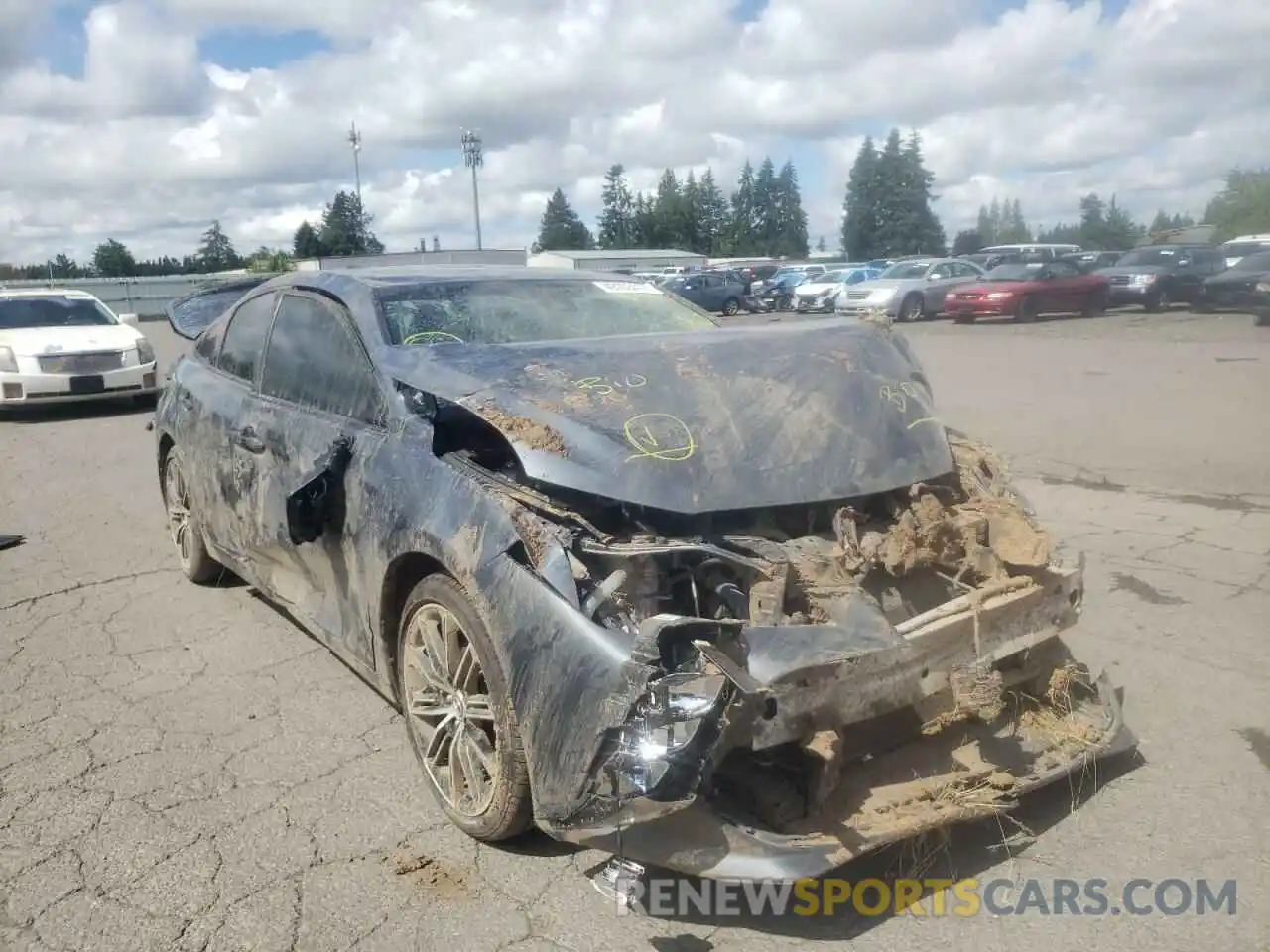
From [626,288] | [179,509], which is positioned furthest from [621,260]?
[626,288]

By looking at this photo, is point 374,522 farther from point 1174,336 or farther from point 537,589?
point 1174,336

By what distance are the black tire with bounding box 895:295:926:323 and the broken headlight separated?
2391 centimetres

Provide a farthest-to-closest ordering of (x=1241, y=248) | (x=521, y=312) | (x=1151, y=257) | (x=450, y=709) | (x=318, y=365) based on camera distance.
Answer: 1. (x=1241, y=248)
2. (x=1151, y=257)
3. (x=521, y=312)
4. (x=318, y=365)
5. (x=450, y=709)

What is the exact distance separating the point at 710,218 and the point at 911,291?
9707 centimetres

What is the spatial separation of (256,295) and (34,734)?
2213 millimetres

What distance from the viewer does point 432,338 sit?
12.8ft

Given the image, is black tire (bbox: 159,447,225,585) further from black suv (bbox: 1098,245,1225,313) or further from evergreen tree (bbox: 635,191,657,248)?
evergreen tree (bbox: 635,191,657,248)

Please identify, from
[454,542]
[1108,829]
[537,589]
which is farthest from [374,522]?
[1108,829]

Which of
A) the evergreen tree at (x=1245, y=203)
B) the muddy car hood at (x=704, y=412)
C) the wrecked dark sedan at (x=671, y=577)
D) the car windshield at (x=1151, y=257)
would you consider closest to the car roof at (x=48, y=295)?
the wrecked dark sedan at (x=671, y=577)

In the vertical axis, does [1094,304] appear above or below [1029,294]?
below

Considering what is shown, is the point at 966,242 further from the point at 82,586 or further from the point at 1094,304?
the point at 82,586

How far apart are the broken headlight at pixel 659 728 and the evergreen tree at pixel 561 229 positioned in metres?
120

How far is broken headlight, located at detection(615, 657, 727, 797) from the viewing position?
2.40m

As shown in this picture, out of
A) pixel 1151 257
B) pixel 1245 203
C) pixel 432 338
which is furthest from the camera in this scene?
pixel 1245 203
